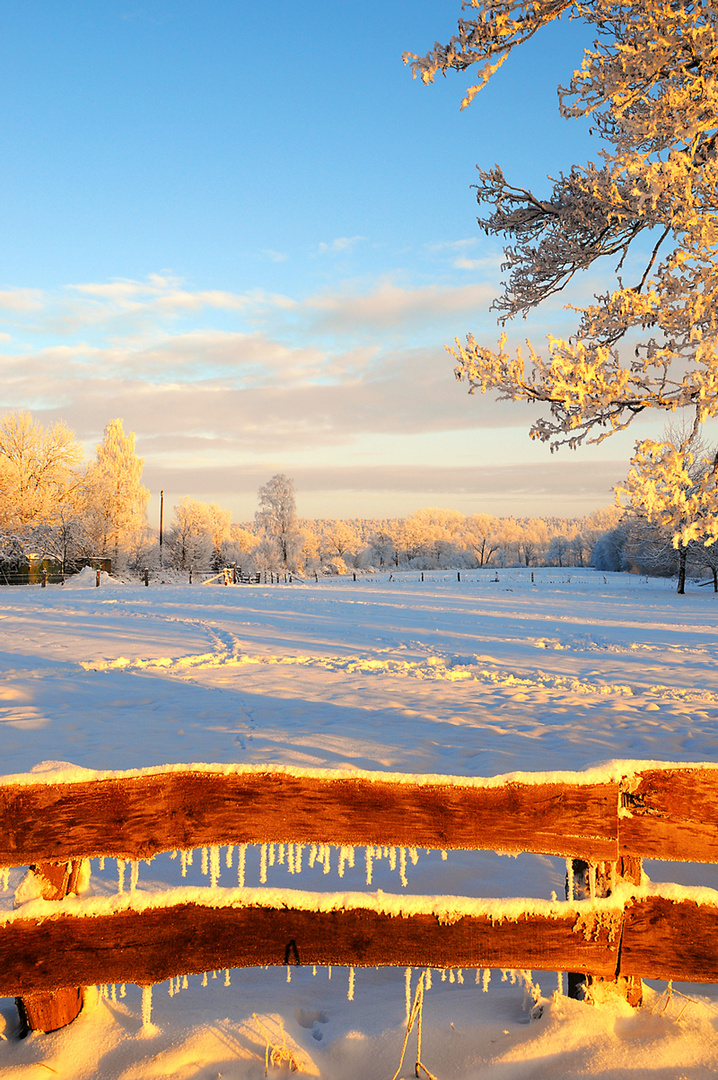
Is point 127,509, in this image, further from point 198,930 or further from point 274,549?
point 198,930

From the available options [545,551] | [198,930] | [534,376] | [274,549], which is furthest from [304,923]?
[545,551]

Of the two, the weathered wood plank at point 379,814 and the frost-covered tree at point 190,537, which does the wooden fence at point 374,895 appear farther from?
the frost-covered tree at point 190,537

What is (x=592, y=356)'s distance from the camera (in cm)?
714

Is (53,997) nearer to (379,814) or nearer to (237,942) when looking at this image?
(237,942)

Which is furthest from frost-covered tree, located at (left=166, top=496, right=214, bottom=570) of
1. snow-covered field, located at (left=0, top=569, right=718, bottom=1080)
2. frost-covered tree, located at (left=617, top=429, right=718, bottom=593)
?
frost-covered tree, located at (left=617, top=429, right=718, bottom=593)

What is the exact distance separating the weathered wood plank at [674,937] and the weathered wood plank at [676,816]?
197 mm

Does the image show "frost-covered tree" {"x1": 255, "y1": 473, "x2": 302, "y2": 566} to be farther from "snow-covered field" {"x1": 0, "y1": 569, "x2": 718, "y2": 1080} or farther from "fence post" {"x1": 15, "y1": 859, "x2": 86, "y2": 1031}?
"fence post" {"x1": 15, "y1": 859, "x2": 86, "y2": 1031}

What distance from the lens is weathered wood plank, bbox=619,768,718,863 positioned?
2.41 meters

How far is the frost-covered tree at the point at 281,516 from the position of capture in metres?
82.6

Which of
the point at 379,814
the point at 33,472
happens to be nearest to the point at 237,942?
the point at 379,814

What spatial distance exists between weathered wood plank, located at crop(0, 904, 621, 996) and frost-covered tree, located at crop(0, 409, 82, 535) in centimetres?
5033

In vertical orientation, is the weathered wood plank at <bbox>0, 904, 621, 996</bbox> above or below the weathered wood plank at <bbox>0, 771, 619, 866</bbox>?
below

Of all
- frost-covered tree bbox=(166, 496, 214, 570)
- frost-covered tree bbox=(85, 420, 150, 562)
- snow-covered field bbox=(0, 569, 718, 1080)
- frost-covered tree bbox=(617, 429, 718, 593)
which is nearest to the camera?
snow-covered field bbox=(0, 569, 718, 1080)

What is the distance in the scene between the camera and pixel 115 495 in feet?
204
